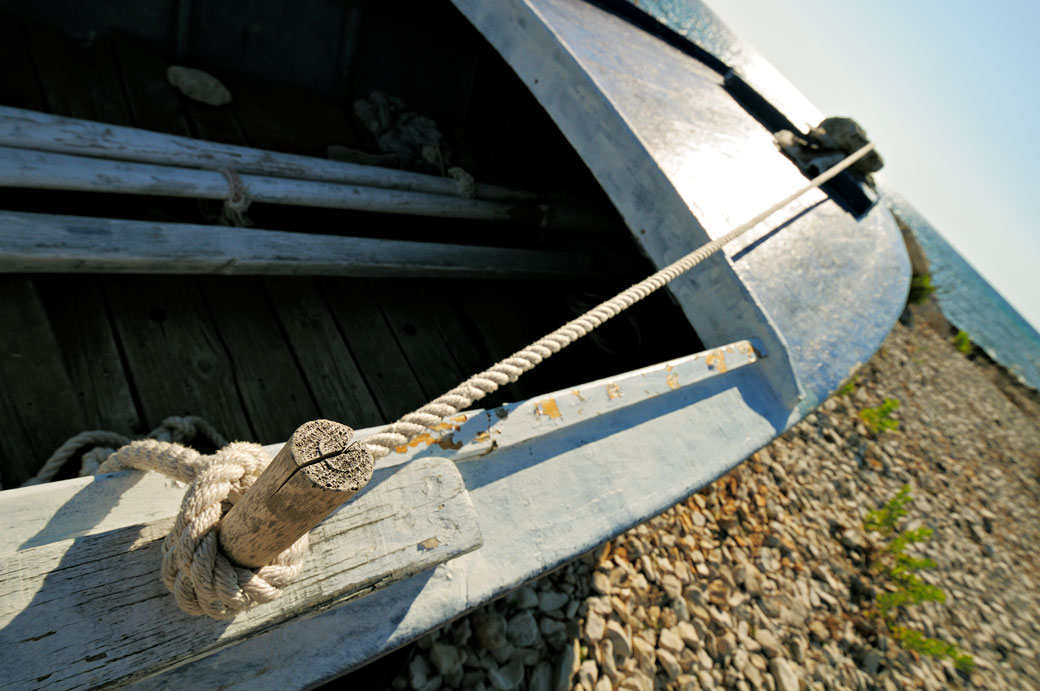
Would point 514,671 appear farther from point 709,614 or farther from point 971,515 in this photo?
point 971,515

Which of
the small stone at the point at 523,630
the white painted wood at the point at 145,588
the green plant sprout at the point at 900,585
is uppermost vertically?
the white painted wood at the point at 145,588

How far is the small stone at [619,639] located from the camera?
97.0 inches

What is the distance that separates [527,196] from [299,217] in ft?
3.59

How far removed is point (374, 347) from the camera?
7.68ft

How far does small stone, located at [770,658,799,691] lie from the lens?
9.09 ft

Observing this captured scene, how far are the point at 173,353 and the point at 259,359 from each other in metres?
0.27

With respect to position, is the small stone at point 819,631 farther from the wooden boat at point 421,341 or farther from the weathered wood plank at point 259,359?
the weathered wood plank at point 259,359

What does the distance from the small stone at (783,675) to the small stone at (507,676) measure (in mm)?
1488

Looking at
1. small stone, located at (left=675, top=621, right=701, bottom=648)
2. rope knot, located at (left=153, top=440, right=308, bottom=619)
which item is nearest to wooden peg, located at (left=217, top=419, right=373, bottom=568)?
rope knot, located at (left=153, top=440, right=308, bottom=619)

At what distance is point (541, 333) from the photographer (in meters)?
2.87

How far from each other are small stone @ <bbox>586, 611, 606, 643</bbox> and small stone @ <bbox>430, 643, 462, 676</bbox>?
65cm

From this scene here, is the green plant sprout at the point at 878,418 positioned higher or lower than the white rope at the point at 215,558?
lower

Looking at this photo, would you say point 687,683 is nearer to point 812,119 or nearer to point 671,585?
point 671,585

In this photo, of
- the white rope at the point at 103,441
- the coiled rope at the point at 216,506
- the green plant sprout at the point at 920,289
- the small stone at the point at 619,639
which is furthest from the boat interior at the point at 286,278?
the green plant sprout at the point at 920,289
